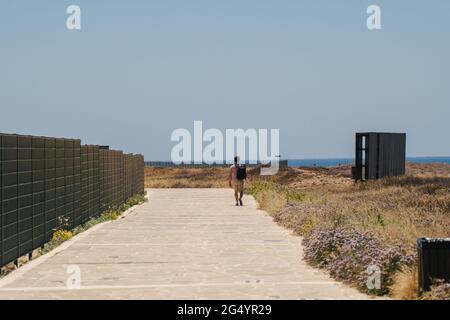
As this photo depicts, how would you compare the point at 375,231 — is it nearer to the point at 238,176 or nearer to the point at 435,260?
the point at 435,260

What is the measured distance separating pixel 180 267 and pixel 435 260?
17.4ft

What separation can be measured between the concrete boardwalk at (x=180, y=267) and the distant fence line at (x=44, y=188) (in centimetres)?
62

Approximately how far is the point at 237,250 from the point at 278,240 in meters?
2.26

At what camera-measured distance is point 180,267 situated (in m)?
14.3

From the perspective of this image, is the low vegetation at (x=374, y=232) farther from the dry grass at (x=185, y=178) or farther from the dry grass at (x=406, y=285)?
the dry grass at (x=185, y=178)

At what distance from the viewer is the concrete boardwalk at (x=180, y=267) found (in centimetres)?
1165

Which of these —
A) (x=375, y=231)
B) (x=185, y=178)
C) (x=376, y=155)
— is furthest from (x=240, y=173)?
(x=185, y=178)

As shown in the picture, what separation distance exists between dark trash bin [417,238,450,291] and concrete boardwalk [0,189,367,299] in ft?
3.90

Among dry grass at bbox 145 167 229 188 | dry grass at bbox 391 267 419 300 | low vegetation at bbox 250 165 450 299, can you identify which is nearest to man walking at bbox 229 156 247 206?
low vegetation at bbox 250 165 450 299

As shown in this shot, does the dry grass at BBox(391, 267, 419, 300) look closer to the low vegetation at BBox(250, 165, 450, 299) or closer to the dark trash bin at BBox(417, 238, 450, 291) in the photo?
the low vegetation at BBox(250, 165, 450, 299)

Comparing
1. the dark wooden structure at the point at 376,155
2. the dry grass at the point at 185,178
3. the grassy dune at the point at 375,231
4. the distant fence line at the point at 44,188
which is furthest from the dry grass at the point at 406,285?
the dry grass at the point at 185,178

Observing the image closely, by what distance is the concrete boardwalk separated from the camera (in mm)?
11648

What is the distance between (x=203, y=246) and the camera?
17656 millimetres
